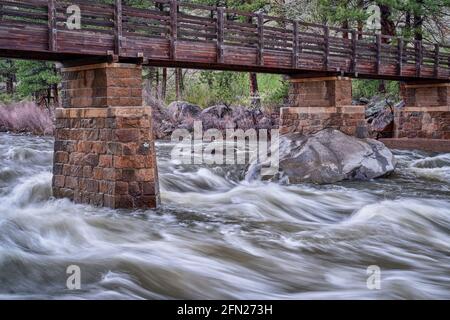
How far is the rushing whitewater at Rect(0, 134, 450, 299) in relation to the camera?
286 inches

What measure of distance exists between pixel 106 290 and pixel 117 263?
105 centimetres

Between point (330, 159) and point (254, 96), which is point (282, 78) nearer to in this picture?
point (254, 96)

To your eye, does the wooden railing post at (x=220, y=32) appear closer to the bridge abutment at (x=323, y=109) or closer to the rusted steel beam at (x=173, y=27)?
the rusted steel beam at (x=173, y=27)

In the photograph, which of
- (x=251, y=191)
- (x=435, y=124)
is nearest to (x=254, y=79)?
(x=435, y=124)

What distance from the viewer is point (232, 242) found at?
945cm

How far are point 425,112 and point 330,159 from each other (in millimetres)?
9651

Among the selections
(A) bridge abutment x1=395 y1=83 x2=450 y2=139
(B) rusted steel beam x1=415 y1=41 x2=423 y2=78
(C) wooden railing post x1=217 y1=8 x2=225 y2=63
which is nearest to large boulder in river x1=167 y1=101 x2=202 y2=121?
(A) bridge abutment x1=395 y1=83 x2=450 y2=139

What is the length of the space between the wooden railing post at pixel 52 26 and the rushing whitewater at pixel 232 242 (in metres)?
3.31

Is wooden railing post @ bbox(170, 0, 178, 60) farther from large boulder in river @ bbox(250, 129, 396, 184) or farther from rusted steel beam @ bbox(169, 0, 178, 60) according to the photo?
large boulder in river @ bbox(250, 129, 396, 184)

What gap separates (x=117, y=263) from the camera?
8000mm

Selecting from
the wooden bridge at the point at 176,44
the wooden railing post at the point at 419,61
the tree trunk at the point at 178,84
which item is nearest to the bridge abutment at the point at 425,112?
the wooden railing post at the point at 419,61

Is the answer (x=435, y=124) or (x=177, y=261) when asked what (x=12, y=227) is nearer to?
(x=177, y=261)

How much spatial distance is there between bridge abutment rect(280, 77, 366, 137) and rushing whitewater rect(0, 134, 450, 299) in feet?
11.7

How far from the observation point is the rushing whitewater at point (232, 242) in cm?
727
